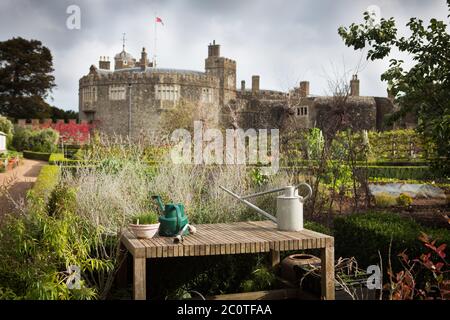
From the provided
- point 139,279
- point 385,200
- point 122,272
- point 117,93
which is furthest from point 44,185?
point 117,93

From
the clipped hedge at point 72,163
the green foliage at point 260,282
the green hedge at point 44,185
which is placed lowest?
the green foliage at point 260,282

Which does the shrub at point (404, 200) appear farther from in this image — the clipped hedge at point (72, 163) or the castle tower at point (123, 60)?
the castle tower at point (123, 60)

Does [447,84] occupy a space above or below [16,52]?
below

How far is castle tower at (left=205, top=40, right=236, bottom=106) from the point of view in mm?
35812

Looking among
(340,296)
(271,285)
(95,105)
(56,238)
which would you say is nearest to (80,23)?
(56,238)

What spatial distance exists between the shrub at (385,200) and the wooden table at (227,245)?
6011 mm

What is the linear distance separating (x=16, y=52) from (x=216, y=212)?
3406 centimetres

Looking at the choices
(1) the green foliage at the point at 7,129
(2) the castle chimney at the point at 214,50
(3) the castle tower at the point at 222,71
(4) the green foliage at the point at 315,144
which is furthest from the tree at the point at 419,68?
(2) the castle chimney at the point at 214,50

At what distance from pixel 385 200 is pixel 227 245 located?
669 cm

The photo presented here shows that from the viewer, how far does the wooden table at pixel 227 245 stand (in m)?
3.29

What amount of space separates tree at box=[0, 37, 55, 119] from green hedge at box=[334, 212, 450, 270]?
34.3m

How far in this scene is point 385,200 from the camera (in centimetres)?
946

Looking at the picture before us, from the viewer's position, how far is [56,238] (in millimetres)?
3424
